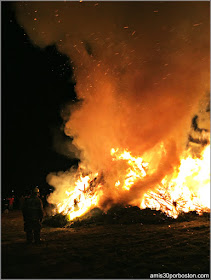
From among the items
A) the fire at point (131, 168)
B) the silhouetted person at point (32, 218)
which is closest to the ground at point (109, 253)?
the silhouetted person at point (32, 218)

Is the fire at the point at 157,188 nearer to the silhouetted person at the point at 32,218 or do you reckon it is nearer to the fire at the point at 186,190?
the fire at the point at 186,190

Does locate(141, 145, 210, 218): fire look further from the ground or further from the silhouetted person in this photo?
the silhouetted person

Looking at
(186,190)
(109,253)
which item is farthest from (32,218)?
(186,190)

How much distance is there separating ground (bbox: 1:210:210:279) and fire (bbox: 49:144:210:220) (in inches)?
96.6

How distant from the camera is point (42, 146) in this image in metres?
31.0

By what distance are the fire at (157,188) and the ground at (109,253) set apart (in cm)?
245

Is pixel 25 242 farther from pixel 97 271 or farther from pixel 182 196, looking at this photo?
pixel 182 196

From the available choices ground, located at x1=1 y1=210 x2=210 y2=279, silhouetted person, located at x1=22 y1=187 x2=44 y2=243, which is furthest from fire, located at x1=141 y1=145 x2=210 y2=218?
silhouetted person, located at x1=22 y1=187 x2=44 y2=243

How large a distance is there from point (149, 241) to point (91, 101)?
986 cm

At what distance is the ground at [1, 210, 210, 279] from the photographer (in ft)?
14.3

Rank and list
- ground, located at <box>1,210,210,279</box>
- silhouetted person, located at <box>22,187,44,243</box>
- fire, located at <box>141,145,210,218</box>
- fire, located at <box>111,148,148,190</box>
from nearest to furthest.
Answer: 1. ground, located at <box>1,210,210,279</box>
2. silhouetted person, located at <box>22,187,44,243</box>
3. fire, located at <box>141,145,210,218</box>
4. fire, located at <box>111,148,148,190</box>

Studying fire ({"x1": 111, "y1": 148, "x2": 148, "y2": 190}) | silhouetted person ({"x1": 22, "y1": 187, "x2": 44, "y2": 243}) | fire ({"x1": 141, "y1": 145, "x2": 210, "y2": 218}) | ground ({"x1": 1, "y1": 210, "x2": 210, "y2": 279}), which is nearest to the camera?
ground ({"x1": 1, "y1": 210, "x2": 210, "y2": 279})

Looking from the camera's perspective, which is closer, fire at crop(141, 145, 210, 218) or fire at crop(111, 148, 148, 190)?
fire at crop(141, 145, 210, 218)

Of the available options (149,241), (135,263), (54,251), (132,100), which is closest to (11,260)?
(54,251)
